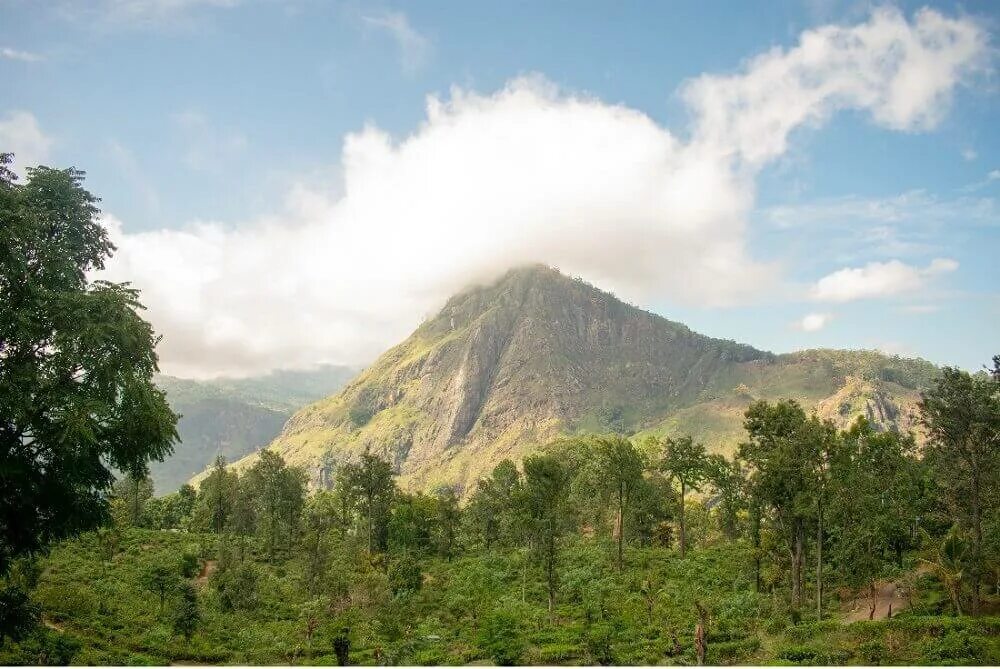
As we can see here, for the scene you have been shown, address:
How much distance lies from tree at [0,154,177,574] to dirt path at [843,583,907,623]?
152ft

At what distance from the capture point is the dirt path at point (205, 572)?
195 ft

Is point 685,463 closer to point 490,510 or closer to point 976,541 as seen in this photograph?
point 976,541

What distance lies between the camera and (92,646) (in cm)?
2778

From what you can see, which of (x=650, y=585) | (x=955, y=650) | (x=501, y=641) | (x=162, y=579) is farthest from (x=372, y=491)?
(x=955, y=650)

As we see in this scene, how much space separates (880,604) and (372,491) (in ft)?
177

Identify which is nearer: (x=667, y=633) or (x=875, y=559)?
(x=667, y=633)

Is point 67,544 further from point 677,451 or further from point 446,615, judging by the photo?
point 677,451

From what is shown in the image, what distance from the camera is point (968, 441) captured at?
43.2m

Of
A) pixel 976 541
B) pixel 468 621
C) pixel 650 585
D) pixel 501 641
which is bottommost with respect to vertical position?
pixel 468 621

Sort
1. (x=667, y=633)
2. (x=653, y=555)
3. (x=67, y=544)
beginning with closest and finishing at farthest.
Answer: (x=667, y=633)
(x=67, y=544)
(x=653, y=555)

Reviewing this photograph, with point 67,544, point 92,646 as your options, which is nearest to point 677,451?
point 92,646

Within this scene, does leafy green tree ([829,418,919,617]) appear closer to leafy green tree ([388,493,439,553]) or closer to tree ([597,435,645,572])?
tree ([597,435,645,572])

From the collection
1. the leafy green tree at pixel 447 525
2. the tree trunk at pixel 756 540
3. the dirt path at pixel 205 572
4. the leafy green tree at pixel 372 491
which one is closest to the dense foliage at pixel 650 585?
the tree trunk at pixel 756 540

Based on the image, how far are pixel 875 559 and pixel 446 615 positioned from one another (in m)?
31.8
